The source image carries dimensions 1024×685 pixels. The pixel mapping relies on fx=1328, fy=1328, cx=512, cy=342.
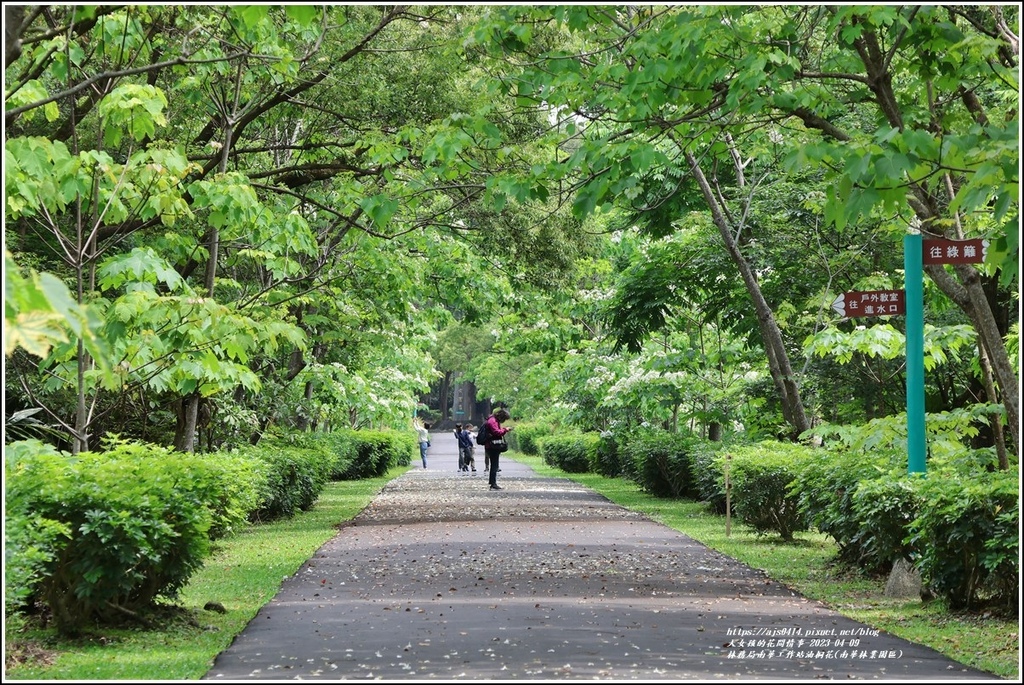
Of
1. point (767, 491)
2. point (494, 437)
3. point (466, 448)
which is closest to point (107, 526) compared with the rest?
point (767, 491)

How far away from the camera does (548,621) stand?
32.6 feet

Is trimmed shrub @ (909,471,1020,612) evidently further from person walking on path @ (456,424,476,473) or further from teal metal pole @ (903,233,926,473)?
person walking on path @ (456,424,476,473)

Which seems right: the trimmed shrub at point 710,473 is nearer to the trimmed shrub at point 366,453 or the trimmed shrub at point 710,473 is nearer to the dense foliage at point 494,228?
the dense foliage at point 494,228

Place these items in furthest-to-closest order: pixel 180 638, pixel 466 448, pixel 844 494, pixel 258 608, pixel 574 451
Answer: pixel 466 448
pixel 574 451
pixel 844 494
pixel 258 608
pixel 180 638

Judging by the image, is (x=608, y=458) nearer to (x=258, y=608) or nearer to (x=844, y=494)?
(x=844, y=494)

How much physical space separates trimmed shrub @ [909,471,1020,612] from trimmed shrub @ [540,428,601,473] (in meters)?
27.7

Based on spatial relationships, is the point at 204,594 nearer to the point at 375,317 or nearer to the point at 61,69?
the point at 61,69

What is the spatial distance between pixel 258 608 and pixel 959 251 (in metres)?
6.20

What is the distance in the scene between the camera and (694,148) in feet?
38.3

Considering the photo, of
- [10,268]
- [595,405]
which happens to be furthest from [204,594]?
[595,405]

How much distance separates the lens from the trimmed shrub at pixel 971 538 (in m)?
9.17

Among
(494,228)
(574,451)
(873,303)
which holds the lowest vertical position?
(574,451)

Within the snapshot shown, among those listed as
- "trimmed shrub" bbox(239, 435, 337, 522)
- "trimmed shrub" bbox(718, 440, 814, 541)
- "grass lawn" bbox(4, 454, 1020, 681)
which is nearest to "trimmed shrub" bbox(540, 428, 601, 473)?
"trimmed shrub" bbox(239, 435, 337, 522)

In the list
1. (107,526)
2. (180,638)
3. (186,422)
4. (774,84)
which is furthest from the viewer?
(186,422)
